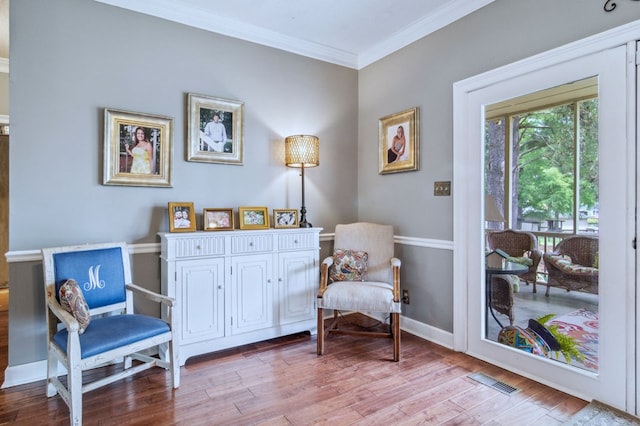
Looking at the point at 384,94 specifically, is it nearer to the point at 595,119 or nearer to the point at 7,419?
the point at 595,119

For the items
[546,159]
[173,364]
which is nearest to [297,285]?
[173,364]

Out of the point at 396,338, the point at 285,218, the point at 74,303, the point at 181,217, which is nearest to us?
the point at 74,303

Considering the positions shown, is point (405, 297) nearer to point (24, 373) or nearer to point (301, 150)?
point (301, 150)

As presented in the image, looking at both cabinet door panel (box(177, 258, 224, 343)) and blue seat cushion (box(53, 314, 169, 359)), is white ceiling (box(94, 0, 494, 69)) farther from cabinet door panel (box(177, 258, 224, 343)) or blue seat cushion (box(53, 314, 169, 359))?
blue seat cushion (box(53, 314, 169, 359))

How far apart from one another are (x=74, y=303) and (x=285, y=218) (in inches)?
66.9

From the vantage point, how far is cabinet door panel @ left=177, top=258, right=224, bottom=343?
8.36ft

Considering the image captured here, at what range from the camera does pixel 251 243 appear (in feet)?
9.22

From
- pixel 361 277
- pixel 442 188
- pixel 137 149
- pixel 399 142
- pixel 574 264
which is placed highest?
pixel 399 142

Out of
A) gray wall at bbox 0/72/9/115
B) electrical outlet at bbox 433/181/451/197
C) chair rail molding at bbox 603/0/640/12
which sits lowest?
electrical outlet at bbox 433/181/451/197

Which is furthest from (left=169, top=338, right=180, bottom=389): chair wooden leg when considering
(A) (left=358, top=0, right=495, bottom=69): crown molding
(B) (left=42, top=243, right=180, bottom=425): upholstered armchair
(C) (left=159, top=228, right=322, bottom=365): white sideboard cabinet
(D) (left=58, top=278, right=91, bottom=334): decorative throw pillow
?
(A) (left=358, top=0, right=495, bottom=69): crown molding

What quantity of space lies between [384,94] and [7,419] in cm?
363

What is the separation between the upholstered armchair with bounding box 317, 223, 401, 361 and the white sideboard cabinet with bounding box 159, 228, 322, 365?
0.82ft

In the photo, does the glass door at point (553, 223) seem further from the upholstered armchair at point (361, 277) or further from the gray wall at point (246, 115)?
the upholstered armchair at point (361, 277)

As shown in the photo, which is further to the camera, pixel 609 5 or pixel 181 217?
pixel 181 217
